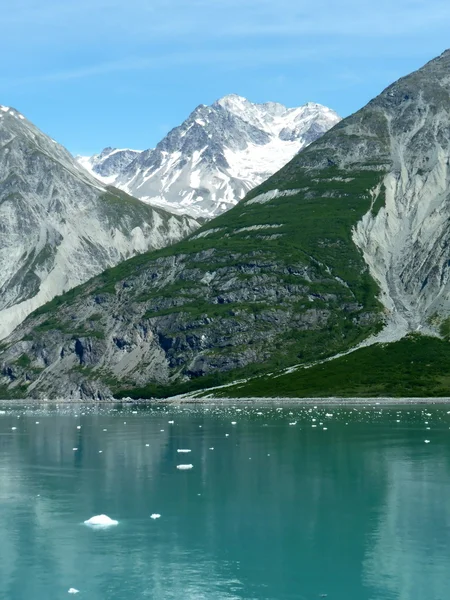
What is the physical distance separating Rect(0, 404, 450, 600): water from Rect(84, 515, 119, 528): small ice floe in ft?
3.06

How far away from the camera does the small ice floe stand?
55112mm

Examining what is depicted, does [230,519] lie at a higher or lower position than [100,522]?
lower

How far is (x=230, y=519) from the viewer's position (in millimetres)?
56906

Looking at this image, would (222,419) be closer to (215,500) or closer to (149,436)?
(149,436)

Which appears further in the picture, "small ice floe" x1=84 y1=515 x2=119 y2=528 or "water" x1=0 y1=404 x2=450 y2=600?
"small ice floe" x1=84 y1=515 x2=119 y2=528

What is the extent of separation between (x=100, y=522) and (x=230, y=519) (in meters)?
8.33

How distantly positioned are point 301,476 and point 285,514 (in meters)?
16.8

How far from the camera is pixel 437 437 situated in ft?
352

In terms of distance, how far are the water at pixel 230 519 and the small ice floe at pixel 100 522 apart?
93 cm

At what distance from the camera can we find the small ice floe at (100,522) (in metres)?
55.1

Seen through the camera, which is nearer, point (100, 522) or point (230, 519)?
point (100, 522)

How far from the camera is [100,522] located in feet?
182

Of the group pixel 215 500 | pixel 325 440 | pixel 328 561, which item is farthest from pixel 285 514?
pixel 325 440

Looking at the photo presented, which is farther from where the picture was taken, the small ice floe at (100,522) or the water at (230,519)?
the small ice floe at (100,522)
